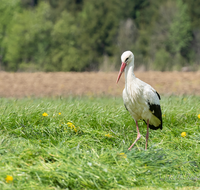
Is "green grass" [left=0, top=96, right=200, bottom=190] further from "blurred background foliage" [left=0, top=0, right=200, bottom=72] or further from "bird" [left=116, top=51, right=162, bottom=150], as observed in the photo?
"blurred background foliage" [left=0, top=0, right=200, bottom=72]

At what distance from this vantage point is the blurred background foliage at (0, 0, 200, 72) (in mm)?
31344

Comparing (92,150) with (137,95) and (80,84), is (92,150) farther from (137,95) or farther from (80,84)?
(80,84)

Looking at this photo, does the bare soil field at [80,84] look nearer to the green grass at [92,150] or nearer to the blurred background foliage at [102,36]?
the green grass at [92,150]

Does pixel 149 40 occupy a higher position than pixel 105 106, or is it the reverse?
pixel 149 40

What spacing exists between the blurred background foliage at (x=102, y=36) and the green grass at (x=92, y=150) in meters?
25.3

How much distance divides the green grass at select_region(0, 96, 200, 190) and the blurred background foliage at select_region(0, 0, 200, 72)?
25.3m

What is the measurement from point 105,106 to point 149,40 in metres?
27.1

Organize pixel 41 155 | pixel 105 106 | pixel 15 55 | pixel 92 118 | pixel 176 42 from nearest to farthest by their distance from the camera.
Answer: pixel 41 155 → pixel 92 118 → pixel 105 106 → pixel 176 42 → pixel 15 55

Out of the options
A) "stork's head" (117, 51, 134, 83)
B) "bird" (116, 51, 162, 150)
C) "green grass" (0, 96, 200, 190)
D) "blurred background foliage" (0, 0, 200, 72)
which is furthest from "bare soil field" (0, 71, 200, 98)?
"blurred background foliage" (0, 0, 200, 72)

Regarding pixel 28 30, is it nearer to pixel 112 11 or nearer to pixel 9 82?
pixel 112 11

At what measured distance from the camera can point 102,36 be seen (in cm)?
3300

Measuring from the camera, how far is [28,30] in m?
33.0

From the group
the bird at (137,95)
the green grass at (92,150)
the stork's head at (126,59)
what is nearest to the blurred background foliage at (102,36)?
the green grass at (92,150)

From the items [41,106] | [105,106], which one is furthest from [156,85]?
[41,106]
